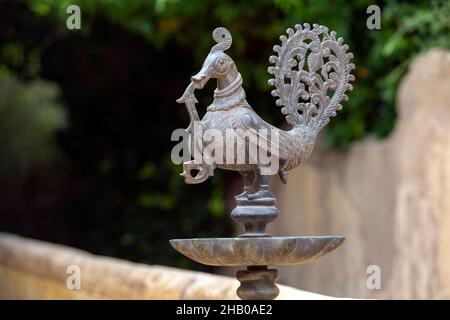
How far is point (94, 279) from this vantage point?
7035 mm

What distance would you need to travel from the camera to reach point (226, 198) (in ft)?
37.0

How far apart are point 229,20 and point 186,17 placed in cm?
57

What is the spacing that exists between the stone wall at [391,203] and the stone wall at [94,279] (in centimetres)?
169

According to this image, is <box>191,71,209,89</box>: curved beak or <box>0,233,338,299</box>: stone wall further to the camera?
<box>0,233,338,299</box>: stone wall

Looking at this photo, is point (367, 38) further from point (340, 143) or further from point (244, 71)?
point (244, 71)

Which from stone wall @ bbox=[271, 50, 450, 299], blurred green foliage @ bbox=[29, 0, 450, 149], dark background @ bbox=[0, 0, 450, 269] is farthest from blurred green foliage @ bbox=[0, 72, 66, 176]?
stone wall @ bbox=[271, 50, 450, 299]

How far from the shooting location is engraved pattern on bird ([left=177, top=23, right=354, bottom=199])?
3.67m

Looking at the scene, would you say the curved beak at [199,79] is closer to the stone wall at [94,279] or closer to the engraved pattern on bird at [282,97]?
the engraved pattern on bird at [282,97]

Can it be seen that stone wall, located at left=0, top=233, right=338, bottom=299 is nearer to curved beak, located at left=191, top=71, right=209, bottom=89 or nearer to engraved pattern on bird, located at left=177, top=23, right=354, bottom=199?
engraved pattern on bird, located at left=177, top=23, right=354, bottom=199

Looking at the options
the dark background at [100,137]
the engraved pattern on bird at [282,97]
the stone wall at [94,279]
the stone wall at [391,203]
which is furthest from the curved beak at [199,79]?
the dark background at [100,137]

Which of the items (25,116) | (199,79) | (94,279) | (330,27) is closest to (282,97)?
(199,79)

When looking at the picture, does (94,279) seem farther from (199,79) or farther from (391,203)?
(199,79)

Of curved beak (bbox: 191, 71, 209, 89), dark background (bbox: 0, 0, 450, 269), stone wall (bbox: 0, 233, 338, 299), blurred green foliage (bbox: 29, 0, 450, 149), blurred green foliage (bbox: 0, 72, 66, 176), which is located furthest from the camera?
blurred green foliage (bbox: 0, 72, 66, 176)

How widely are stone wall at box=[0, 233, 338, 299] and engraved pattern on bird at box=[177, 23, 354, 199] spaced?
39.7 inches
